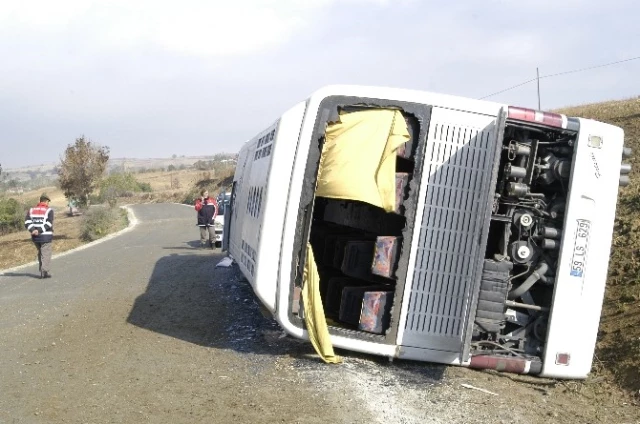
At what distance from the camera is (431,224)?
6312 mm

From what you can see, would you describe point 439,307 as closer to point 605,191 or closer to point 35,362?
point 605,191

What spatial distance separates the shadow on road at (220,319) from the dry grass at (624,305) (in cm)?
200

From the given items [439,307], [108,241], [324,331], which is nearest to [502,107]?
[439,307]

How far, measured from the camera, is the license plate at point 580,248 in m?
6.22

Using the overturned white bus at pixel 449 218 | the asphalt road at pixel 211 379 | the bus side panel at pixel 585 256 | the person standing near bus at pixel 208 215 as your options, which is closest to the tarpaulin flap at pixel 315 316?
the overturned white bus at pixel 449 218

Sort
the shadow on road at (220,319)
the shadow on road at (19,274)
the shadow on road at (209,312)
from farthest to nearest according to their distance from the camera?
the shadow on road at (19,274) < the shadow on road at (209,312) < the shadow on road at (220,319)

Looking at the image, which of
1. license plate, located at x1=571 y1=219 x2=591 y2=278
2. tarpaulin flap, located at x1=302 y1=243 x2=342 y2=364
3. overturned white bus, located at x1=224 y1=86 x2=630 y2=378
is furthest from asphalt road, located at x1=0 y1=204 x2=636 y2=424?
license plate, located at x1=571 y1=219 x2=591 y2=278

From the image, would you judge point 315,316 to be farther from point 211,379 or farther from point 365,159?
point 365,159

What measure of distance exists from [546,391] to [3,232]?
4811cm

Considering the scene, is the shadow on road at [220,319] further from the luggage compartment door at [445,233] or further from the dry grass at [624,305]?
the dry grass at [624,305]

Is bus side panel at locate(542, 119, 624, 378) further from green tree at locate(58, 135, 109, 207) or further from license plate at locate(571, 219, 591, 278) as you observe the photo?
green tree at locate(58, 135, 109, 207)

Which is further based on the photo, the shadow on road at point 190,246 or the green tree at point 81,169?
the green tree at point 81,169

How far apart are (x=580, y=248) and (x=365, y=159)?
2188mm

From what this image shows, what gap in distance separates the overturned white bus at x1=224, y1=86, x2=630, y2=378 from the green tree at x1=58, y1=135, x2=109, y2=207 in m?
50.9
